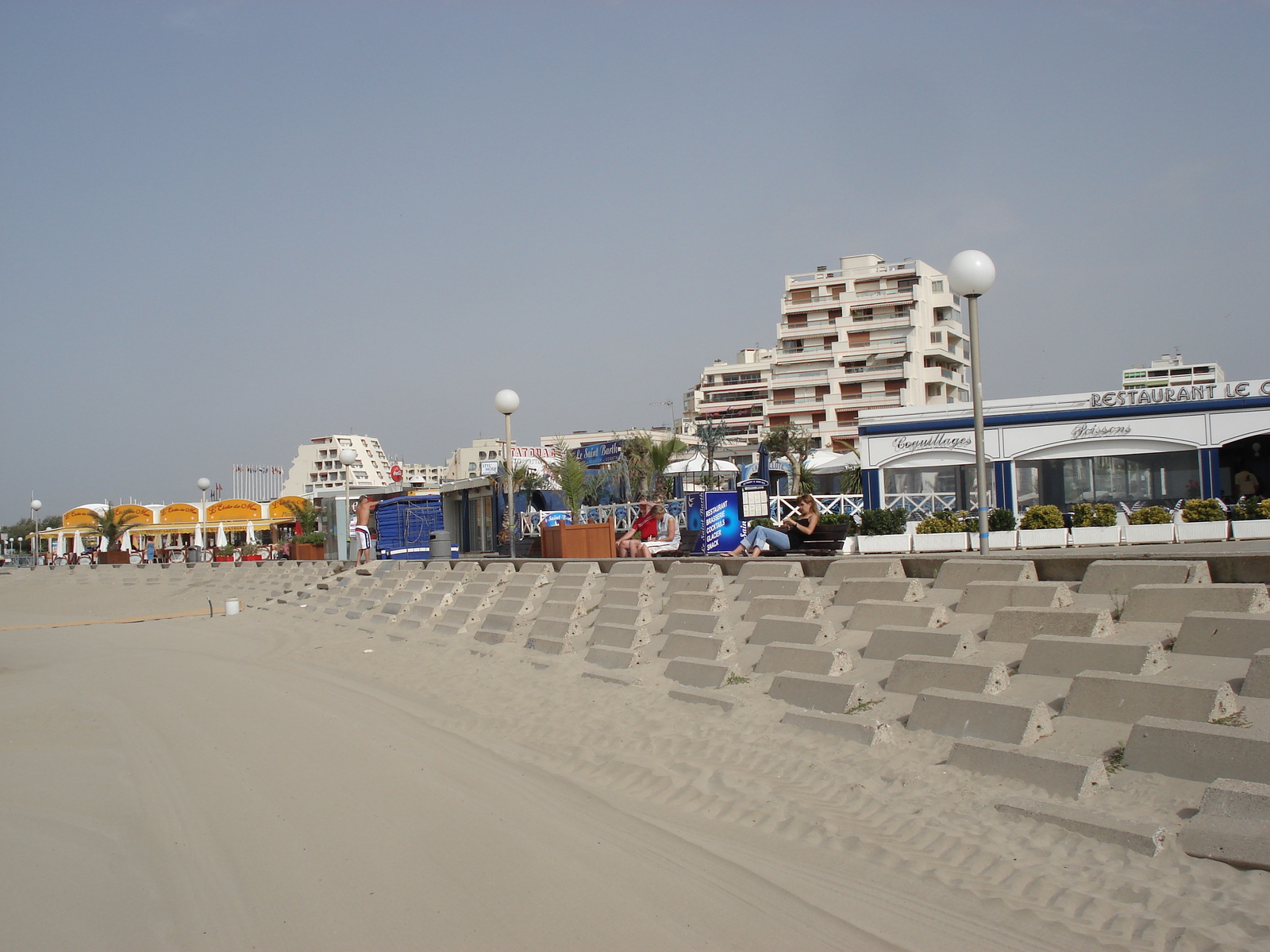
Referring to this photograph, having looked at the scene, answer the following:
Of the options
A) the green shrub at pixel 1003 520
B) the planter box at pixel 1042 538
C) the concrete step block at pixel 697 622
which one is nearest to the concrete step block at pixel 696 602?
the concrete step block at pixel 697 622

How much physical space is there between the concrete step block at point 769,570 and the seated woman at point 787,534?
331cm

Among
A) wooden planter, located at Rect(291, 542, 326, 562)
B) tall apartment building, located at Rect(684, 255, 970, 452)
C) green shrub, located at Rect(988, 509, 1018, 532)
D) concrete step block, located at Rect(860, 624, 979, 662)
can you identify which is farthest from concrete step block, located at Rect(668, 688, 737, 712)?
tall apartment building, located at Rect(684, 255, 970, 452)

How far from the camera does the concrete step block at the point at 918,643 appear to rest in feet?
20.8

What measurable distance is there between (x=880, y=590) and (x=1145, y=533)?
417 inches

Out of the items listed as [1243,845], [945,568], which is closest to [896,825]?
[1243,845]

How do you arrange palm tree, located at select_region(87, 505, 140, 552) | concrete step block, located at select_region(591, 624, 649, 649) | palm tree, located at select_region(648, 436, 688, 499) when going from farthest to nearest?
palm tree, located at select_region(87, 505, 140, 552) → palm tree, located at select_region(648, 436, 688, 499) → concrete step block, located at select_region(591, 624, 649, 649)

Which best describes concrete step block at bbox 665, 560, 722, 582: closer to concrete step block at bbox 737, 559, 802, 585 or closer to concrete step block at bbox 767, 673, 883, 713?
concrete step block at bbox 737, 559, 802, 585

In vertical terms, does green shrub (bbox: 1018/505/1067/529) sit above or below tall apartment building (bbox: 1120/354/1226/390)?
below

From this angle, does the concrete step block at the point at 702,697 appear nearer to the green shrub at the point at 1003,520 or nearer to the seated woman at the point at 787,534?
the seated woman at the point at 787,534

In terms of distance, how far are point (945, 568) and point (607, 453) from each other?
2252 centimetres

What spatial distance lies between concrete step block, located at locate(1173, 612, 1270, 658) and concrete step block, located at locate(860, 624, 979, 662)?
128 cm

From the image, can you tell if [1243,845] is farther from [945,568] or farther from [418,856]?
[945,568]

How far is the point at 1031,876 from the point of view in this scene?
12.5ft

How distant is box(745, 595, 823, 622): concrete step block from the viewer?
8.14m
